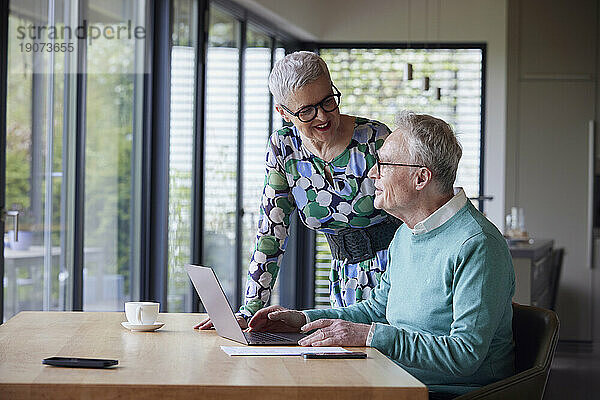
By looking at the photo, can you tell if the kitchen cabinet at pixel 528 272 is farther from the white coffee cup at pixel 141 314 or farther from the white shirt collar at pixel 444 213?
the white coffee cup at pixel 141 314

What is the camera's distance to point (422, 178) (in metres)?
2.12

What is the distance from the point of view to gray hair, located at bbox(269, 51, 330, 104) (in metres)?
2.46

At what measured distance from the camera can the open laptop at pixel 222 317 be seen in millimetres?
2004

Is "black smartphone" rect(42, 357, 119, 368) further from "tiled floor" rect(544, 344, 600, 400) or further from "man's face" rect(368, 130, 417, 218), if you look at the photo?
"tiled floor" rect(544, 344, 600, 400)

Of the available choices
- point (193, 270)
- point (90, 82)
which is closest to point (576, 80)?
point (90, 82)

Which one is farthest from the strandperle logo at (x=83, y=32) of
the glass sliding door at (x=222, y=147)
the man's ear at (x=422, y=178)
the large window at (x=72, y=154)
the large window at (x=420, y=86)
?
the large window at (x=420, y=86)

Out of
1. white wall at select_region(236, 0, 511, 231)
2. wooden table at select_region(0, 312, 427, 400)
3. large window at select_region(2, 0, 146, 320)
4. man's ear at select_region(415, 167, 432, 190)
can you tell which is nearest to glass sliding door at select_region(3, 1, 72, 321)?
large window at select_region(2, 0, 146, 320)

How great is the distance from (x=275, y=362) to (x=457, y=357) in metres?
0.40

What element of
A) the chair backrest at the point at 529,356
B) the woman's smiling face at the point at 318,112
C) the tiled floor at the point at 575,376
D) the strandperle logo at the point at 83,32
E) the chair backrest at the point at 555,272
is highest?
the strandperle logo at the point at 83,32

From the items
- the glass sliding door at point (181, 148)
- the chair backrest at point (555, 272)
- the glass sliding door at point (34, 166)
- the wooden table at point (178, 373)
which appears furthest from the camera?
the chair backrest at point (555, 272)

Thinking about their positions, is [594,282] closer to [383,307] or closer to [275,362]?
[383,307]

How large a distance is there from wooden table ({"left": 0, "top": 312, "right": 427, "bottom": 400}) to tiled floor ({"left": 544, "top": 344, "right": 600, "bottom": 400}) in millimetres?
3173

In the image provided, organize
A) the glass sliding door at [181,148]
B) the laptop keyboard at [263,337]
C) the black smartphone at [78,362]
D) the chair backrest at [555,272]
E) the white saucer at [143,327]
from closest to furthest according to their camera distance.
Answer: the black smartphone at [78,362] < the laptop keyboard at [263,337] < the white saucer at [143,327] < the glass sliding door at [181,148] < the chair backrest at [555,272]

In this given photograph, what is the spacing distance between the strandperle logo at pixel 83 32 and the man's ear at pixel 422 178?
246cm
